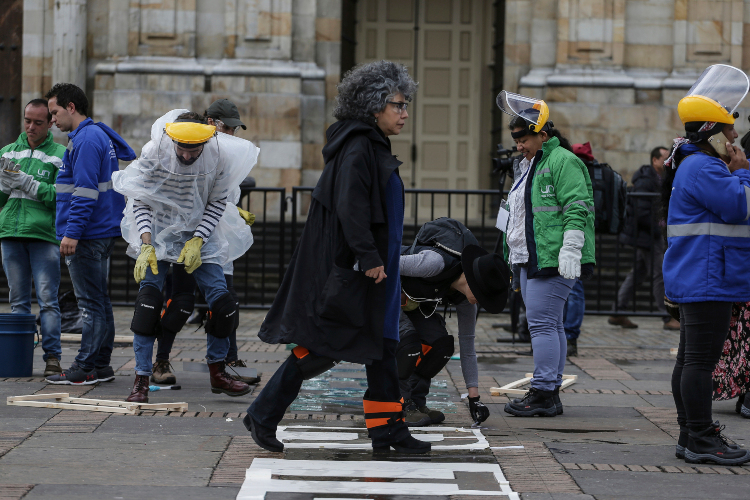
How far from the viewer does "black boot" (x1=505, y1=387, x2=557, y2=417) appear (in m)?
6.01

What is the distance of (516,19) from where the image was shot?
598 inches

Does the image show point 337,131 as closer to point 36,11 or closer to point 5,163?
point 5,163

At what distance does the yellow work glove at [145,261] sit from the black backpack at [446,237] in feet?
4.97

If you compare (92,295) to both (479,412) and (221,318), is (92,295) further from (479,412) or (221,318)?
(479,412)

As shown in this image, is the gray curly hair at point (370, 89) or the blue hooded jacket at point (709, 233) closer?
the blue hooded jacket at point (709, 233)

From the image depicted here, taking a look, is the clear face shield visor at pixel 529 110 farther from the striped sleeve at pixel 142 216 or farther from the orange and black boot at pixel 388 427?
the striped sleeve at pixel 142 216

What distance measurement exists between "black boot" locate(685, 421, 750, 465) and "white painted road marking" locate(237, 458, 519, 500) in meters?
0.95

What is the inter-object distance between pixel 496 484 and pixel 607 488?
456 mm

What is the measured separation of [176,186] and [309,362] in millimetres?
1842

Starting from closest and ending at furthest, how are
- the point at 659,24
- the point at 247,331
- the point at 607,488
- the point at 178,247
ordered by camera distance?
the point at 607,488
the point at 178,247
the point at 247,331
the point at 659,24

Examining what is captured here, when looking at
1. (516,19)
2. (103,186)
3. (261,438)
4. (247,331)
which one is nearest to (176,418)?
(261,438)

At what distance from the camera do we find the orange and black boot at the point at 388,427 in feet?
15.8

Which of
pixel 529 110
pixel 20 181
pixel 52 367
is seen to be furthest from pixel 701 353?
pixel 20 181

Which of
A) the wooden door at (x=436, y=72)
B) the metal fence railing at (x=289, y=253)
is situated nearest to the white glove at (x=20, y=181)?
the metal fence railing at (x=289, y=253)
